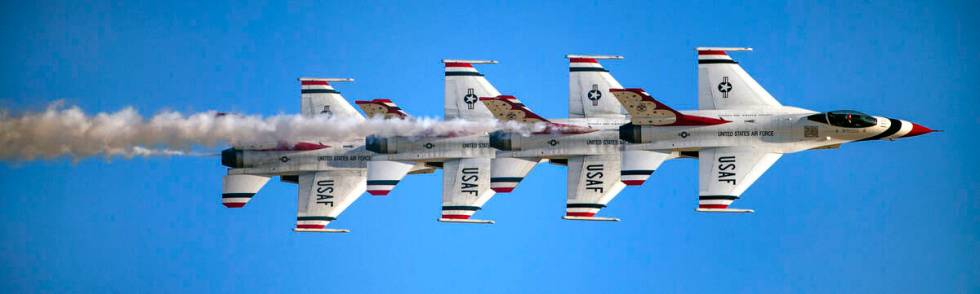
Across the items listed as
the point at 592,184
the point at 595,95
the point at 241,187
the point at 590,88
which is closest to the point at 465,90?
the point at 590,88

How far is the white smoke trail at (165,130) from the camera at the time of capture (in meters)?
83.8

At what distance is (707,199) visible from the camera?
80375 mm

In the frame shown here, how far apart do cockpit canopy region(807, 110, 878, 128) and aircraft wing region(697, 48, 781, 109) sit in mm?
2076

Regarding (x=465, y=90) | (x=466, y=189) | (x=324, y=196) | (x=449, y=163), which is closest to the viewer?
(x=466, y=189)

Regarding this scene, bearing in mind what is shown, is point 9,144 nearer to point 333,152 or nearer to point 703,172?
point 333,152

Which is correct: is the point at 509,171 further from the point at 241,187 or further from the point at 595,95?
the point at 241,187

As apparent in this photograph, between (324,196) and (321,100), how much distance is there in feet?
12.8

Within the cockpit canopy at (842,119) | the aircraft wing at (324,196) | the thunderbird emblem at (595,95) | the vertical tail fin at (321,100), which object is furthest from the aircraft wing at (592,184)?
the vertical tail fin at (321,100)

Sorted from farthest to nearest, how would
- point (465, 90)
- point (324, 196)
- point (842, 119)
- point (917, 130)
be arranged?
1. point (324, 196)
2. point (465, 90)
3. point (917, 130)
4. point (842, 119)

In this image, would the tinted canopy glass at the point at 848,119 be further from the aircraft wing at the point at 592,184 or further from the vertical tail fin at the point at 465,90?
the vertical tail fin at the point at 465,90

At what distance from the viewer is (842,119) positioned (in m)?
80.6

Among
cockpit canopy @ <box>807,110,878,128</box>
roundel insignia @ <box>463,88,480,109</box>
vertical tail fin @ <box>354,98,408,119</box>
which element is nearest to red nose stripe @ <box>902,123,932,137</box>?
cockpit canopy @ <box>807,110,878,128</box>

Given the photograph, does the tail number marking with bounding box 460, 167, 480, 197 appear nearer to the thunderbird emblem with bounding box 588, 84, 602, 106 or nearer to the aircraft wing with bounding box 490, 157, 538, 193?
the aircraft wing with bounding box 490, 157, 538, 193

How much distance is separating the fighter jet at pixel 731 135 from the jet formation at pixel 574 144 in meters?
0.04
